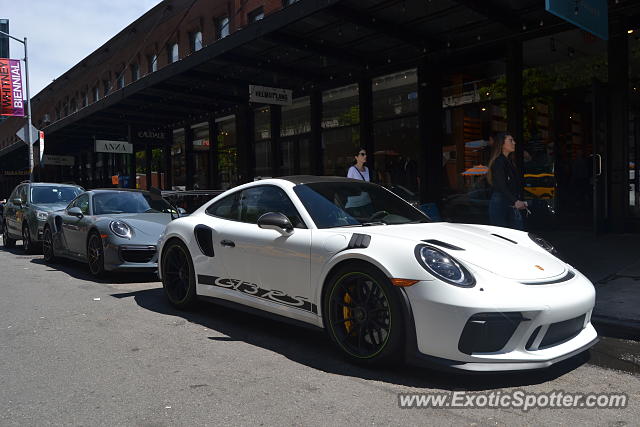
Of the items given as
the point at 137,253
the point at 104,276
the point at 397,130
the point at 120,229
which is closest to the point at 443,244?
the point at 137,253

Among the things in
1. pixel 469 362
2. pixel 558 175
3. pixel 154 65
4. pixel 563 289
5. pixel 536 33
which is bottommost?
pixel 469 362

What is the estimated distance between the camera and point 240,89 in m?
15.3

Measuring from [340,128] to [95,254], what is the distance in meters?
8.18

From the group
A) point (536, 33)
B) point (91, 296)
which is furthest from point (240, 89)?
point (91, 296)

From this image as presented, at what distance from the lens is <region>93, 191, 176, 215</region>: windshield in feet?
28.3

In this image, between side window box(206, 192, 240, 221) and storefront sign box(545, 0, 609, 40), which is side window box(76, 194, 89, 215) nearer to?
side window box(206, 192, 240, 221)

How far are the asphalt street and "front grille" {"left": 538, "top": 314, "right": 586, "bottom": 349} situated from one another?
0.27 meters

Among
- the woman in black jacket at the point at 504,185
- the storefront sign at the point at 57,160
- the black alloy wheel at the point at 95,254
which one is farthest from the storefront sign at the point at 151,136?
the woman in black jacket at the point at 504,185

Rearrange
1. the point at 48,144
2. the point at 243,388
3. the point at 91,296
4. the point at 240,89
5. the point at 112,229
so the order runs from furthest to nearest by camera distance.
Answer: the point at 48,144 → the point at 240,89 → the point at 112,229 → the point at 91,296 → the point at 243,388

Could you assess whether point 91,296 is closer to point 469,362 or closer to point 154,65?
point 469,362

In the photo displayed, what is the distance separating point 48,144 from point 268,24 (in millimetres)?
23256

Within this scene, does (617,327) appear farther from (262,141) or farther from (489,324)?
(262,141)

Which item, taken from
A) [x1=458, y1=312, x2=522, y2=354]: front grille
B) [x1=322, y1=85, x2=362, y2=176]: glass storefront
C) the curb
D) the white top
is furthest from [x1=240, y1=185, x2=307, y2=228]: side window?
[x1=322, y1=85, x2=362, y2=176]: glass storefront
